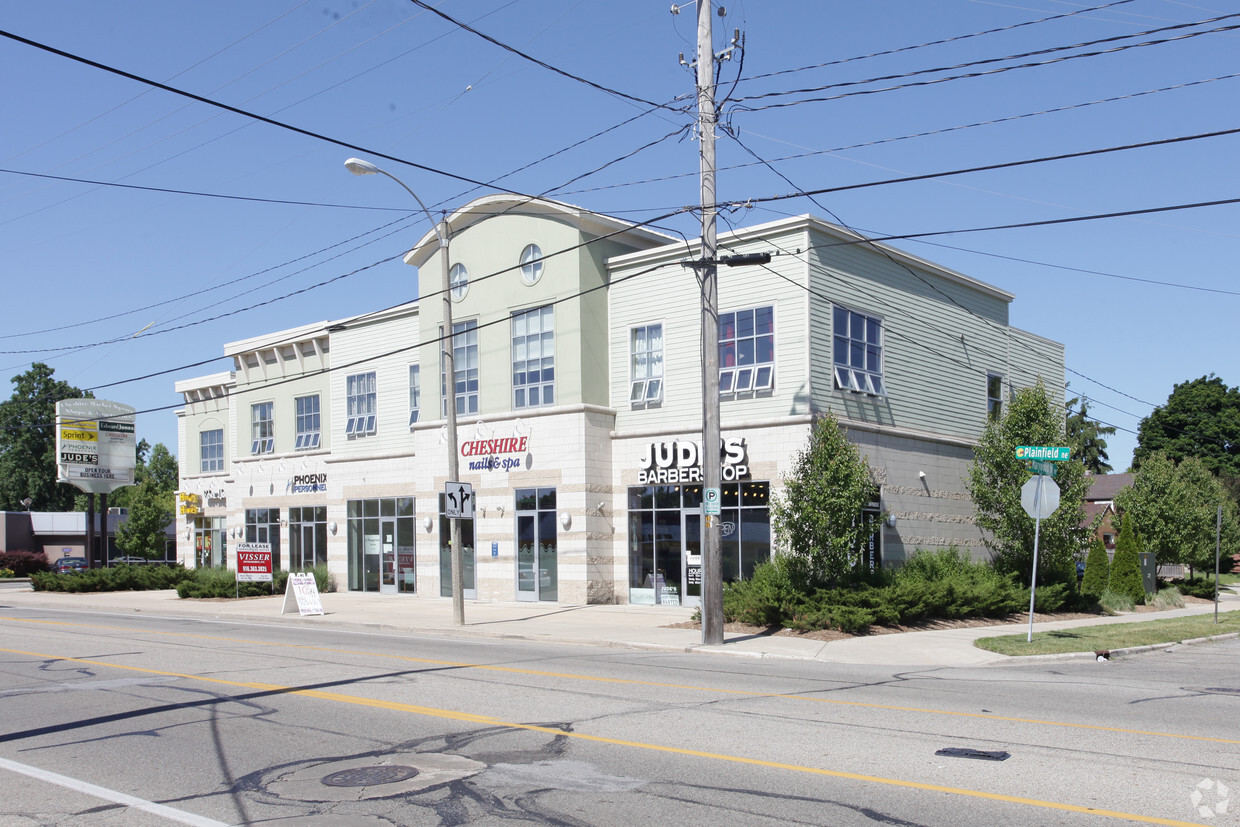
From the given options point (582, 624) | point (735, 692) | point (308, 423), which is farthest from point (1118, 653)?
point (308, 423)

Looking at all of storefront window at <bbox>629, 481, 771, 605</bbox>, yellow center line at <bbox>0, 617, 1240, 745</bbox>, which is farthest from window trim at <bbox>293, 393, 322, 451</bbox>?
yellow center line at <bbox>0, 617, 1240, 745</bbox>

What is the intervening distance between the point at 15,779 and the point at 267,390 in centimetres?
3663

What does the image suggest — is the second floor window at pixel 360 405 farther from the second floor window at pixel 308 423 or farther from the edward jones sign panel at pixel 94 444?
the edward jones sign panel at pixel 94 444

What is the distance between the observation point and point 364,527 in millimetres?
35812

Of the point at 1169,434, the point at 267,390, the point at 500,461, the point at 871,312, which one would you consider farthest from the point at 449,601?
the point at 1169,434

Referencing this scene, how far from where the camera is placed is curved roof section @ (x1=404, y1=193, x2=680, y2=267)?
91.9 feet

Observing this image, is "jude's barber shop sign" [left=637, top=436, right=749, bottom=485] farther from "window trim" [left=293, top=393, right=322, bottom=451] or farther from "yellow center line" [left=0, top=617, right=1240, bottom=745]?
"window trim" [left=293, top=393, right=322, bottom=451]

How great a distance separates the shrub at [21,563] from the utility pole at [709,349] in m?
57.8

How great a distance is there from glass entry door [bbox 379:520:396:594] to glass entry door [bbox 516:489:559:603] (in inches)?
284

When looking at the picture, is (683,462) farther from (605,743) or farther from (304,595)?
(605,743)

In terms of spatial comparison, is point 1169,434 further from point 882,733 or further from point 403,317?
point 882,733

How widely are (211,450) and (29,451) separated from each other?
57.6m

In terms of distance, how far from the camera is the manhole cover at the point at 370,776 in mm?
7652

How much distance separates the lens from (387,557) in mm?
34625
